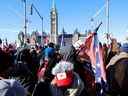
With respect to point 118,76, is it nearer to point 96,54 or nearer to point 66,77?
point 96,54

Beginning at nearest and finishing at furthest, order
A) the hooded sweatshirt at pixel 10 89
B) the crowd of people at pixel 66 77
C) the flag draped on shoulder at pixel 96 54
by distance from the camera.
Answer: the hooded sweatshirt at pixel 10 89 → the crowd of people at pixel 66 77 → the flag draped on shoulder at pixel 96 54

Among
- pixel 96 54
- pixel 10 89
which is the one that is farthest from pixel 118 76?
pixel 10 89

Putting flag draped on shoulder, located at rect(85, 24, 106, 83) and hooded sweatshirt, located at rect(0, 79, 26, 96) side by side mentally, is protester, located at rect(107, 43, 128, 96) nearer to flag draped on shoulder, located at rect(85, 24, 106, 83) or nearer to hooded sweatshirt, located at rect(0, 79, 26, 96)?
flag draped on shoulder, located at rect(85, 24, 106, 83)

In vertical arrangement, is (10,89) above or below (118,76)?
above

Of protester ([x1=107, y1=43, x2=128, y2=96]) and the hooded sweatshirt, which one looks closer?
the hooded sweatshirt

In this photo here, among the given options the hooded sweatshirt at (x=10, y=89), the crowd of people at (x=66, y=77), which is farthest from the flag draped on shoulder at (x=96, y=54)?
the hooded sweatshirt at (x=10, y=89)

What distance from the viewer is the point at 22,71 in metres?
7.41

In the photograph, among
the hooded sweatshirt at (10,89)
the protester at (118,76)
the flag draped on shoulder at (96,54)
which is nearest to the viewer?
the hooded sweatshirt at (10,89)

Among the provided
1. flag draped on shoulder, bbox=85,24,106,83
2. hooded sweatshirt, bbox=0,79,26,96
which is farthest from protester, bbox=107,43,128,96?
hooded sweatshirt, bbox=0,79,26,96

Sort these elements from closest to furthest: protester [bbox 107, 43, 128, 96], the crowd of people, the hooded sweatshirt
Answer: the hooded sweatshirt → the crowd of people → protester [bbox 107, 43, 128, 96]

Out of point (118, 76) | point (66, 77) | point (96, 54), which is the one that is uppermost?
point (96, 54)

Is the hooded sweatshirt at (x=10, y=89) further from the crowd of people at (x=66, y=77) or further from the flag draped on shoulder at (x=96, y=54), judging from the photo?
the flag draped on shoulder at (x=96, y=54)

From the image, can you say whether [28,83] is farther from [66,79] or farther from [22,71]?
[66,79]

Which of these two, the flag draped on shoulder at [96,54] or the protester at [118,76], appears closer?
the protester at [118,76]
